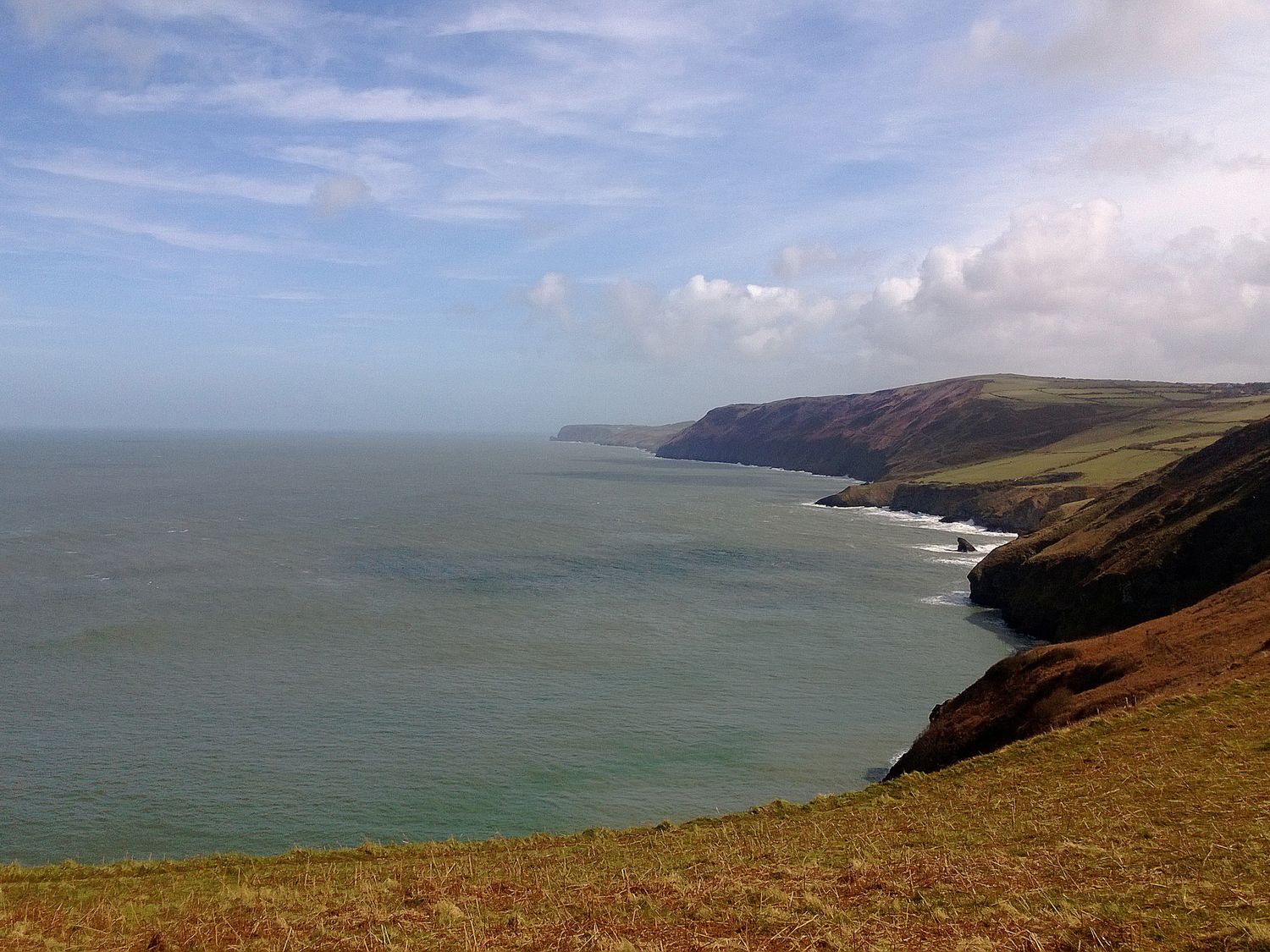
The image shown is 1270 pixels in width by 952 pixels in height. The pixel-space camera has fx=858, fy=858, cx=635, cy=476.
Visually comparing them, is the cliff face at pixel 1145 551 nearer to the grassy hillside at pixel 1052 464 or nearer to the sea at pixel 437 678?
the sea at pixel 437 678

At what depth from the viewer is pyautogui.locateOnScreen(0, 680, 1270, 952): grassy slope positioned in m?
14.1

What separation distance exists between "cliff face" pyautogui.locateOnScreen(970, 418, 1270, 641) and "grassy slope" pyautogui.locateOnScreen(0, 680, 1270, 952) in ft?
119

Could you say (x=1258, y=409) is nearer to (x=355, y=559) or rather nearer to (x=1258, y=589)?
(x=1258, y=589)

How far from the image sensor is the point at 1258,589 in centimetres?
4206

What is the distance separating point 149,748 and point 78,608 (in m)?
34.8

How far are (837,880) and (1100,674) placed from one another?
2556cm

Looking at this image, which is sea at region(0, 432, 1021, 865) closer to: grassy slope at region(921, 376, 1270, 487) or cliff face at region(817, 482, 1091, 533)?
cliff face at region(817, 482, 1091, 533)

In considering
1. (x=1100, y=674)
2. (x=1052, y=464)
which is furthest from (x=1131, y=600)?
(x=1052, y=464)

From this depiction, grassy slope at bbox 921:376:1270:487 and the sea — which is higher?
grassy slope at bbox 921:376:1270:487

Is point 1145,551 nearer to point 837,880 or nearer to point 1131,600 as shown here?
point 1131,600

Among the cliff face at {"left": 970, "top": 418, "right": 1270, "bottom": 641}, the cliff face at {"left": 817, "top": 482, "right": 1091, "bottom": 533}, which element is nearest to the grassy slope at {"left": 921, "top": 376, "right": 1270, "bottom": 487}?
the cliff face at {"left": 817, "top": 482, "right": 1091, "bottom": 533}

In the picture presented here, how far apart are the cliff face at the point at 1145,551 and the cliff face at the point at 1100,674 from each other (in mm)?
17051

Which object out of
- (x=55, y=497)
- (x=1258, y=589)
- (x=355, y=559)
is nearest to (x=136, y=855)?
(x=1258, y=589)

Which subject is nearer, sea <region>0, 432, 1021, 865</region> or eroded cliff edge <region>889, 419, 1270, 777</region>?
eroded cliff edge <region>889, 419, 1270, 777</region>
